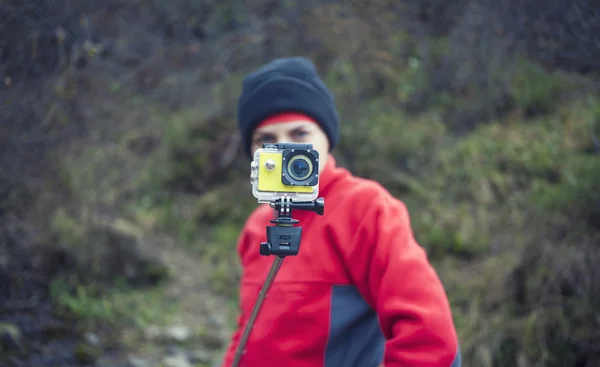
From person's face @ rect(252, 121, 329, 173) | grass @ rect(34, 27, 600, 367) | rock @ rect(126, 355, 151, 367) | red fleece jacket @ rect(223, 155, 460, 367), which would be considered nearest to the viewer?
red fleece jacket @ rect(223, 155, 460, 367)

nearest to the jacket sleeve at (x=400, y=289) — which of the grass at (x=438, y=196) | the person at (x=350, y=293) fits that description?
the person at (x=350, y=293)

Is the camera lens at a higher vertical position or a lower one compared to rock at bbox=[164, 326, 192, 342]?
higher

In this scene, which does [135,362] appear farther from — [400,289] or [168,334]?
[400,289]

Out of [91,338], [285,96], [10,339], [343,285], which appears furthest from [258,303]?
[91,338]

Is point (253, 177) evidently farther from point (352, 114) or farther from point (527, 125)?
point (527, 125)

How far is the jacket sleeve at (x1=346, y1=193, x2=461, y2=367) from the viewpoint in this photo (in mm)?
1377

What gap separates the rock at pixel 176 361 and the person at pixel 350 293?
2.54 metres

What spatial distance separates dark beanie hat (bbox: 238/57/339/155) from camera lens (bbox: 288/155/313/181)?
64 cm

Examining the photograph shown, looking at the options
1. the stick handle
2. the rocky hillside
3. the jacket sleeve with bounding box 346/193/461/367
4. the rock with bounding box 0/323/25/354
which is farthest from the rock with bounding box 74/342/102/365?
the jacket sleeve with bounding box 346/193/461/367

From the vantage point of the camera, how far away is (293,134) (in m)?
1.92

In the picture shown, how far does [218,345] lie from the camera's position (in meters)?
4.64

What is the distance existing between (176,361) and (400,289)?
3.19 metres

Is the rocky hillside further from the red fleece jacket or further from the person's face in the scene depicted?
the red fleece jacket

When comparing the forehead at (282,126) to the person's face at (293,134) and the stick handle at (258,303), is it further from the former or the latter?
the stick handle at (258,303)
